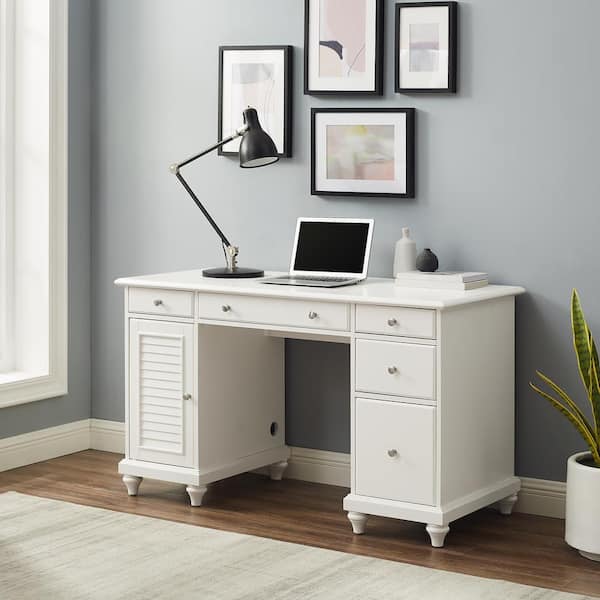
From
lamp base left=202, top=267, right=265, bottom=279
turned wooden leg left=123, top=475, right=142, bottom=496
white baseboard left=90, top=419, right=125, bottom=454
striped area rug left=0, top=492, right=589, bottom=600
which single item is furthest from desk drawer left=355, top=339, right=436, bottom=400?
white baseboard left=90, top=419, right=125, bottom=454

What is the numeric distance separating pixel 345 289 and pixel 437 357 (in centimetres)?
46

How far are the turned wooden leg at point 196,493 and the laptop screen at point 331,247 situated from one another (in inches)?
33.7

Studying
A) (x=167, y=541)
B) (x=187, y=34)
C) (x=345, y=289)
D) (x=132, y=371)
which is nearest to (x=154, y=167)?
(x=187, y=34)

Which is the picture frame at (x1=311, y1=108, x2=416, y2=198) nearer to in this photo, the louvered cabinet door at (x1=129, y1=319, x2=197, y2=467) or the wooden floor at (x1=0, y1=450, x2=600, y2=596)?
the louvered cabinet door at (x1=129, y1=319, x2=197, y2=467)

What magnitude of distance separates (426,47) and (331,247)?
2.54 feet

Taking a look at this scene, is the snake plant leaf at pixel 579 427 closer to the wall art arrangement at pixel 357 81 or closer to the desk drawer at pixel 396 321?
the desk drawer at pixel 396 321

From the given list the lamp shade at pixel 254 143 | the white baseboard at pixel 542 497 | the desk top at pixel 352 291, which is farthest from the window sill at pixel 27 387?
the white baseboard at pixel 542 497

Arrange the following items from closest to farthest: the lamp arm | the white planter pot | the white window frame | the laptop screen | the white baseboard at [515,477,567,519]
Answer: the white planter pot
the white baseboard at [515,477,567,519]
the laptop screen
the lamp arm
the white window frame

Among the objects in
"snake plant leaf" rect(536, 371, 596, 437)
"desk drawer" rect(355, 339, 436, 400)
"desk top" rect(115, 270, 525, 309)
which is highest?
"desk top" rect(115, 270, 525, 309)

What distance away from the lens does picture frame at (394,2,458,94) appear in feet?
12.9

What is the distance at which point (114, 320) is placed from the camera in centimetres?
486

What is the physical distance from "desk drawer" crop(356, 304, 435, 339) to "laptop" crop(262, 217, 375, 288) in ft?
1.03

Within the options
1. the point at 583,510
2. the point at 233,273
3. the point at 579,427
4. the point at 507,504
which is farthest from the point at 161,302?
the point at 583,510

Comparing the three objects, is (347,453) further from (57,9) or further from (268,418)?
(57,9)
